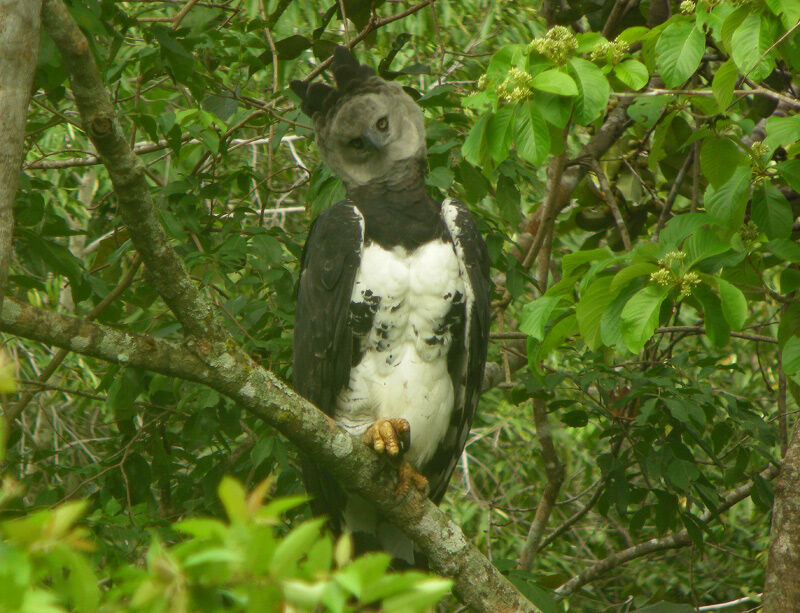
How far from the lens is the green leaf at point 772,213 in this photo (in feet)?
6.97

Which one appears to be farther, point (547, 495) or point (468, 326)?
point (547, 495)

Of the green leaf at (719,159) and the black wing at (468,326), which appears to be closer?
the green leaf at (719,159)

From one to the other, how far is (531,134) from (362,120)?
3.32ft

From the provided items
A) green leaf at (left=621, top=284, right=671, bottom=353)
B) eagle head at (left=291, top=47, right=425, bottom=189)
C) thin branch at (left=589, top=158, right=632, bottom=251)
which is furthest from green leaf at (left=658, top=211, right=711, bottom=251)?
eagle head at (left=291, top=47, right=425, bottom=189)

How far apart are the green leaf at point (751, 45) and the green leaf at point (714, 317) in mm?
→ 474

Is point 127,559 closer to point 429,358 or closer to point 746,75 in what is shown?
point 429,358

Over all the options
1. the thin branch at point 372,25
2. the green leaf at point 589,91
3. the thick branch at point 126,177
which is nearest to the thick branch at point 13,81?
the thick branch at point 126,177

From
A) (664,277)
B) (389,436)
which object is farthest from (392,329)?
(664,277)

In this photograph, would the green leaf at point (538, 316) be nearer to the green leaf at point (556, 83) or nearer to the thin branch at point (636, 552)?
the green leaf at point (556, 83)

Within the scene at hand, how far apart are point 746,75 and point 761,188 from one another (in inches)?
14.0

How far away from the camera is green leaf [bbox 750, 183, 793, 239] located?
2125 millimetres

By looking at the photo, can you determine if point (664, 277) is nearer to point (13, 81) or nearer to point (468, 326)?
point (468, 326)

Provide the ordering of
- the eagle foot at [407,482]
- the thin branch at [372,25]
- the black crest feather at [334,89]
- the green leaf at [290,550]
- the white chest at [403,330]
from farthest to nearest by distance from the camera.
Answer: the black crest feather at [334,89]
the thin branch at [372,25]
the white chest at [403,330]
the eagle foot at [407,482]
the green leaf at [290,550]

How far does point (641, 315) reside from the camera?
1.87 m
